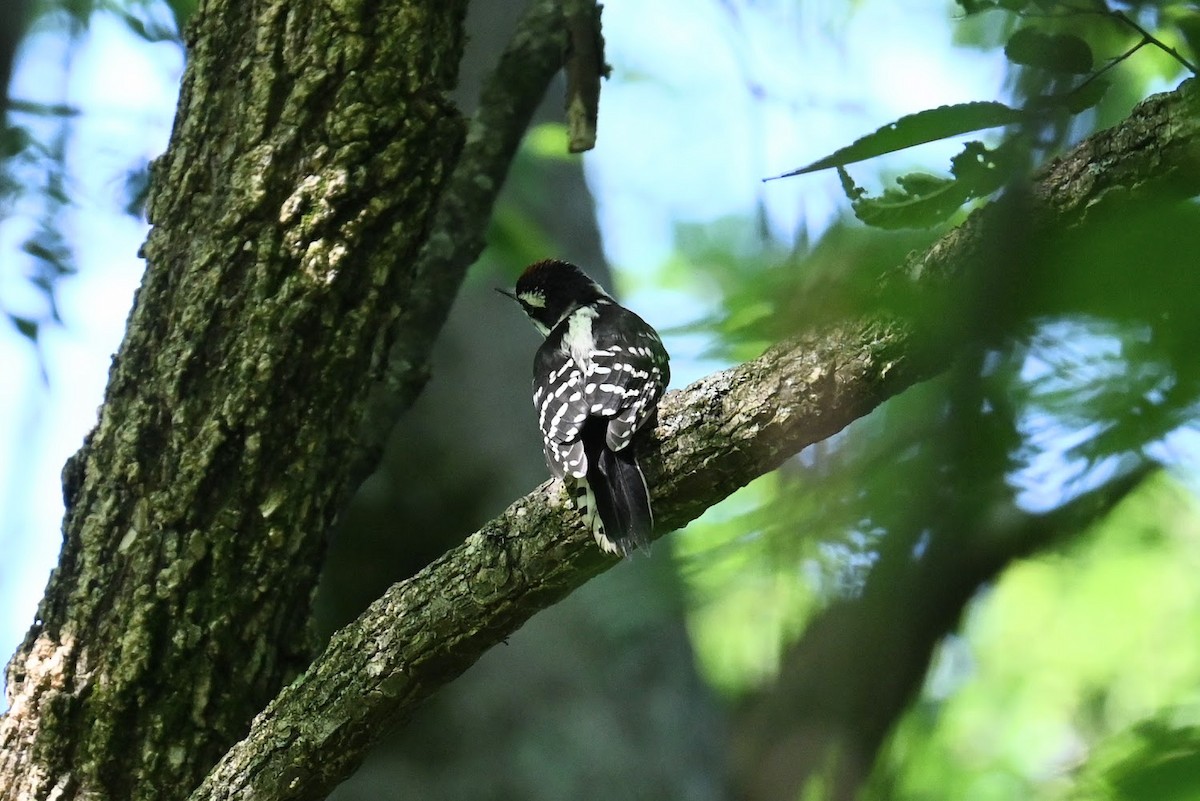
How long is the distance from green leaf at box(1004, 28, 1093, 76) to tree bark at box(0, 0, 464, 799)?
232 centimetres

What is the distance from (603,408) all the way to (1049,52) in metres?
1.78

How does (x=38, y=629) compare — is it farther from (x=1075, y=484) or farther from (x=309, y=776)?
(x=1075, y=484)

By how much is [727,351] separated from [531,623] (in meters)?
4.36

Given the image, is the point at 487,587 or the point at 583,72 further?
the point at 583,72

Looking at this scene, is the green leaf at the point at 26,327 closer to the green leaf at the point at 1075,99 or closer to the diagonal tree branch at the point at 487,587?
the diagonal tree branch at the point at 487,587

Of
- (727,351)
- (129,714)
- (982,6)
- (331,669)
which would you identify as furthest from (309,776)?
(982,6)

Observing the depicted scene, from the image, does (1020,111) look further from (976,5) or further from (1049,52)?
(976,5)

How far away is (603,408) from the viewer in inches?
104

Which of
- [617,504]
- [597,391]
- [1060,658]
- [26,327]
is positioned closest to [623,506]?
[617,504]

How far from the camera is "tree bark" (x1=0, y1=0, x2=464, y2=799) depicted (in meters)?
2.81

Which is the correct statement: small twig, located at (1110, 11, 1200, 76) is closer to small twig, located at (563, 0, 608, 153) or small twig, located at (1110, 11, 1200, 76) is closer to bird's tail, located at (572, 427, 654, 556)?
bird's tail, located at (572, 427, 654, 556)

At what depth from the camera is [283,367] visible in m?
3.00

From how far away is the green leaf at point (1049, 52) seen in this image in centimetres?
91

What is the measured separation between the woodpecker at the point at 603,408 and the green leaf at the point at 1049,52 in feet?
3.02
